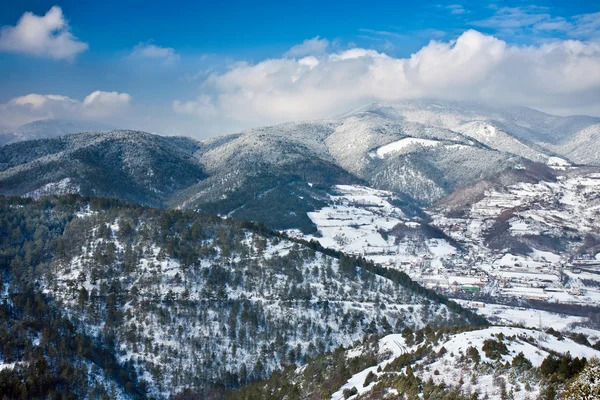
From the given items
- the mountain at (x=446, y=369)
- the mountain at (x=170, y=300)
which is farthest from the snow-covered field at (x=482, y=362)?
the mountain at (x=170, y=300)

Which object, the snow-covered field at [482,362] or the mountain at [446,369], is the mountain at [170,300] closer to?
the mountain at [446,369]

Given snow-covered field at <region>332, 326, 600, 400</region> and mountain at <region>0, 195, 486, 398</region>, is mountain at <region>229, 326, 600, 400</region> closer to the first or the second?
snow-covered field at <region>332, 326, 600, 400</region>

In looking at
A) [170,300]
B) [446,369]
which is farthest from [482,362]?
[170,300]

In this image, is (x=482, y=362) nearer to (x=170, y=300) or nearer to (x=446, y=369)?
(x=446, y=369)

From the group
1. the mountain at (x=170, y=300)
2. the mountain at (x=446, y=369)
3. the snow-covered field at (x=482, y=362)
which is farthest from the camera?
the mountain at (x=170, y=300)

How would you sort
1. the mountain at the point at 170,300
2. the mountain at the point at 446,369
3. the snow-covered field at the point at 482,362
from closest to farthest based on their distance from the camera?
1. the mountain at the point at 446,369
2. the snow-covered field at the point at 482,362
3. the mountain at the point at 170,300

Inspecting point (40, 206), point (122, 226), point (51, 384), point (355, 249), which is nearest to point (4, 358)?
point (51, 384)

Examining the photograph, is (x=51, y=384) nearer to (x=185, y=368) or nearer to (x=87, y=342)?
(x=87, y=342)

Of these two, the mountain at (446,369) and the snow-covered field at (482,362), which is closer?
the mountain at (446,369)

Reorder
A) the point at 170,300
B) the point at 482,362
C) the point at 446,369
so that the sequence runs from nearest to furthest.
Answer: the point at 482,362 < the point at 446,369 < the point at 170,300

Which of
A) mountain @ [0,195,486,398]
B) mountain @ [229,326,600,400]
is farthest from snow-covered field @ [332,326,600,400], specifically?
→ mountain @ [0,195,486,398]
